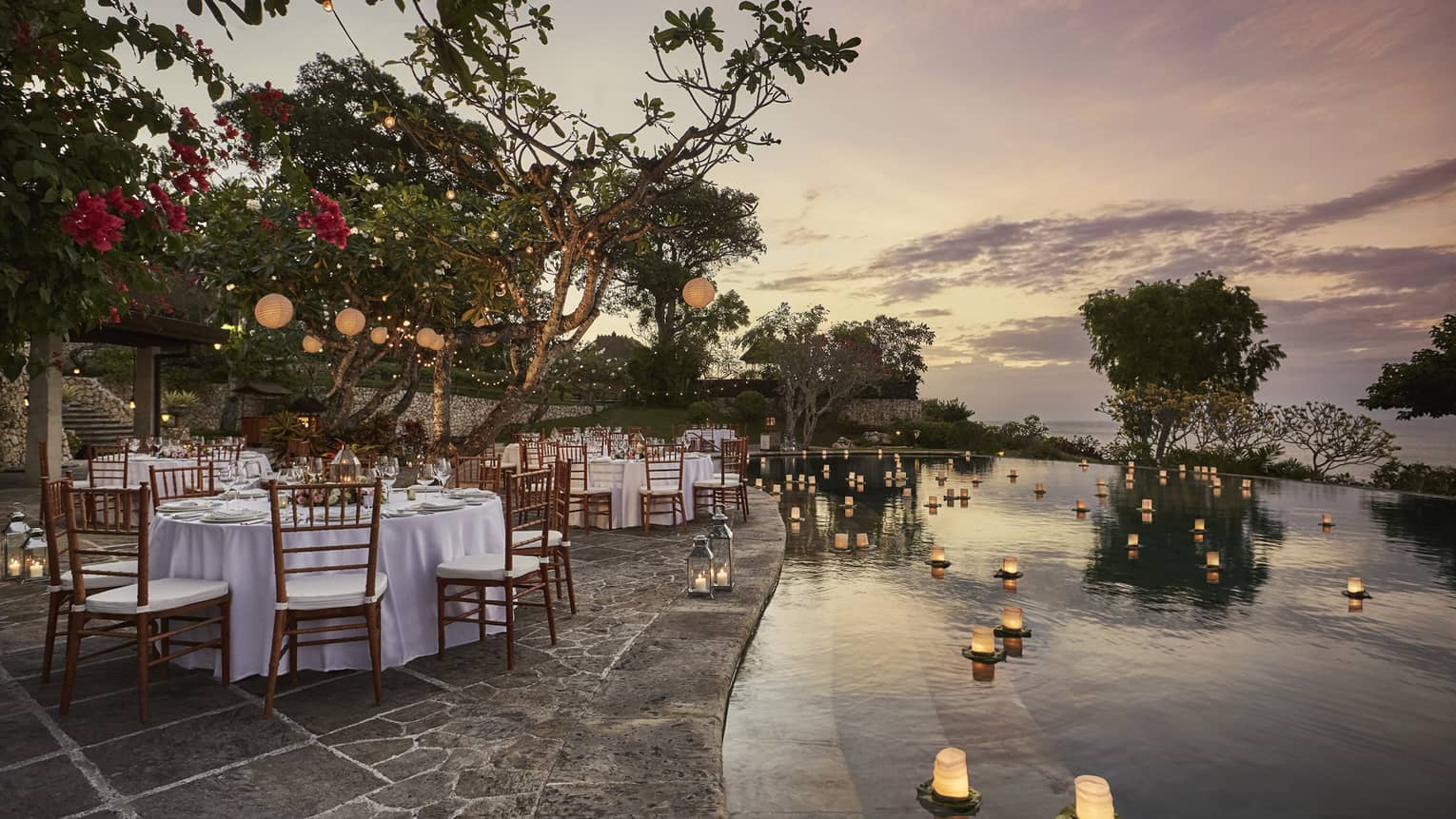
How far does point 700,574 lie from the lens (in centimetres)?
515

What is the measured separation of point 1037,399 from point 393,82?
20.1 m

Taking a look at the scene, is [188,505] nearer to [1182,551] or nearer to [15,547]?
[15,547]

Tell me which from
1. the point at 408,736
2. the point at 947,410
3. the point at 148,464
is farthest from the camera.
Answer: the point at 947,410

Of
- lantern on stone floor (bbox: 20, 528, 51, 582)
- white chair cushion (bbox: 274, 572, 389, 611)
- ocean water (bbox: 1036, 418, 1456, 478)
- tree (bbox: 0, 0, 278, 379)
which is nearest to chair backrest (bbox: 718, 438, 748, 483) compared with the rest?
white chair cushion (bbox: 274, 572, 389, 611)

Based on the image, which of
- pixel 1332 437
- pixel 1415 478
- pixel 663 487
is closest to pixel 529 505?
pixel 663 487

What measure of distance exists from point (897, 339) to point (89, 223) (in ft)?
94.8

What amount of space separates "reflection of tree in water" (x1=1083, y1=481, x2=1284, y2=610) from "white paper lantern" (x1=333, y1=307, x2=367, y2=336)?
747cm

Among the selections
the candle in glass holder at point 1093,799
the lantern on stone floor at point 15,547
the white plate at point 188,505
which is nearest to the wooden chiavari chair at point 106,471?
the lantern on stone floor at point 15,547

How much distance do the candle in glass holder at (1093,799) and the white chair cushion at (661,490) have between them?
603 cm

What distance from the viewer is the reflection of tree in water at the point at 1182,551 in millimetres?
6117

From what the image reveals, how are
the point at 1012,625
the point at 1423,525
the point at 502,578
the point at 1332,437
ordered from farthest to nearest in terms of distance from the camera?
the point at 1332,437, the point at 1423,525, the point at 1012,625, the point at 502,578

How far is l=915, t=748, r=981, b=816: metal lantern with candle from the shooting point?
260cm

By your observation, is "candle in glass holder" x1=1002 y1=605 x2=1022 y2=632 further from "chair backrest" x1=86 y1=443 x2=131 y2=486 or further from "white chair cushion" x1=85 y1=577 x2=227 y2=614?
"chair backrest" x1=86 y1=443 x2=131 y2=486

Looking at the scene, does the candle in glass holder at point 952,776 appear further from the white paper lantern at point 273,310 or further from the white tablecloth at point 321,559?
the white paper lantern at point 273,310
